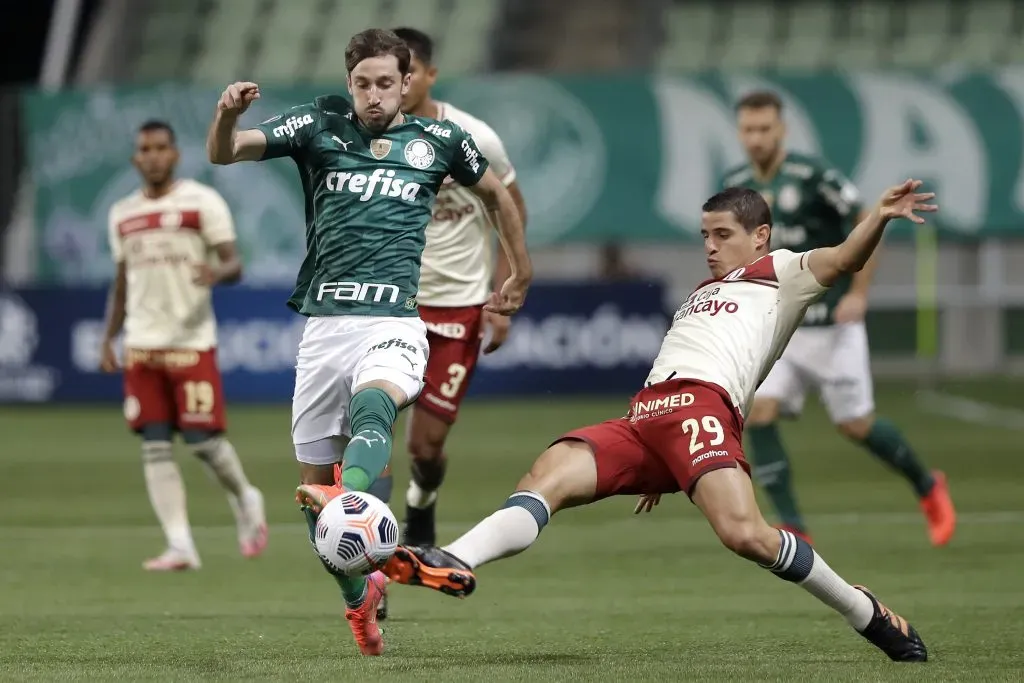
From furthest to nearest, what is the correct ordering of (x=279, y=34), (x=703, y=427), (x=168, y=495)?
(x=279, y=34), (x=168, y=495), (x=703, y=427)

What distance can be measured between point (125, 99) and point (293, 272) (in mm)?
2487

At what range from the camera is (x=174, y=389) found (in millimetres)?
9094

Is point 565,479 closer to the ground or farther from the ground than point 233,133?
closer to the ground

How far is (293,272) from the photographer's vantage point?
729 inches

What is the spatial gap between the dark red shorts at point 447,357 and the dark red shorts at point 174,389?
1.79m

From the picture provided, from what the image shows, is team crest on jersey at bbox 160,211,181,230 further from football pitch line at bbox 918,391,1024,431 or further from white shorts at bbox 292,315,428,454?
football pitch line at bbox 918,391,1024,431

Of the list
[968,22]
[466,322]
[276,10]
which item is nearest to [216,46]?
[276,10]

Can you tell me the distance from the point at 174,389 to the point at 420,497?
6.23 ft

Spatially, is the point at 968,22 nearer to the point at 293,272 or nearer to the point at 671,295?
the point at 671,295

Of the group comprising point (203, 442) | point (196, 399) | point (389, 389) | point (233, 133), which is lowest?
point (203, 442)

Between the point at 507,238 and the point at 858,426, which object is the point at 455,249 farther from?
the point at 858,426

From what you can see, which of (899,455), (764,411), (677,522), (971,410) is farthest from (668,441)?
(971,410)

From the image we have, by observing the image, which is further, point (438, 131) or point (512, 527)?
point (438, 131)

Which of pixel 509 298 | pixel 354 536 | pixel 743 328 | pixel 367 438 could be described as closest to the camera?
pixel 354 536
